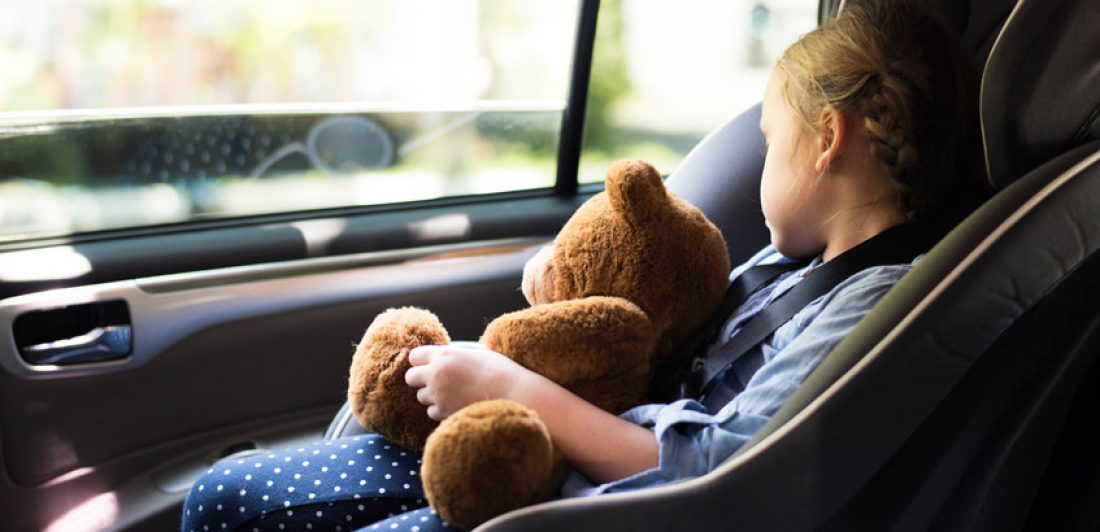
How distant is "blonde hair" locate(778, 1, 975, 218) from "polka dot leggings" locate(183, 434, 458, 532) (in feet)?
2.36

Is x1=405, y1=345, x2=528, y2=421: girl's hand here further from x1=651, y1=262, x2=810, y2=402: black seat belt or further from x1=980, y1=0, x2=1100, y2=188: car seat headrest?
x1=980, y1=0, x2=1100, y2=188: car seat headrest

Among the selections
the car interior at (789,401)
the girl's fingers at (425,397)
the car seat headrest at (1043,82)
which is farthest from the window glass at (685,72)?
the car seat headrest at (1043,82)

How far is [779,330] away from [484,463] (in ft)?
1.49

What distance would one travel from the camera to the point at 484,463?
3.61 feet

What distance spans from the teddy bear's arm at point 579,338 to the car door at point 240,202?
92 centimetres

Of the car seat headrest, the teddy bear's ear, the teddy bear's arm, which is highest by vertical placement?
the car seat headrest

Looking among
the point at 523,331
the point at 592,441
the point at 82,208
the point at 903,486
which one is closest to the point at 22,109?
the point at 82,208

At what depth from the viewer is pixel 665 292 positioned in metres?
1.39

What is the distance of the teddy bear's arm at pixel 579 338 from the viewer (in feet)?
4.26

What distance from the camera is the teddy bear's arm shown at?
1.30 metres

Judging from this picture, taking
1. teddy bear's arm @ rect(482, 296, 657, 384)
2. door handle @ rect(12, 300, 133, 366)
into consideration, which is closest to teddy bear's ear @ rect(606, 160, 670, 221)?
teddy bear's arm @ rect(482, 296, 657, 384)

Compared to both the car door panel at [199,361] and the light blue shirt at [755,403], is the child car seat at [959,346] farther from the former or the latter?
the car door panel at [199,361]

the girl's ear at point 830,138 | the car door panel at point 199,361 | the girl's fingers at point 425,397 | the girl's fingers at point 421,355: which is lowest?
the car door panel at point 199,361

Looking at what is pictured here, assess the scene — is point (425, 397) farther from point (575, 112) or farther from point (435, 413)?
point (575, 112)
